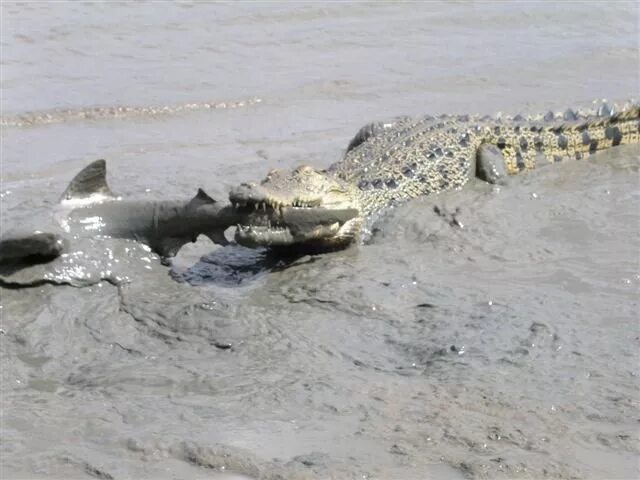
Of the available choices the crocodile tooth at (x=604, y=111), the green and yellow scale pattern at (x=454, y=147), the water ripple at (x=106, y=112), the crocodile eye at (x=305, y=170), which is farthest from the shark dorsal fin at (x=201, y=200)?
the water ripple at (x=106, y=112)

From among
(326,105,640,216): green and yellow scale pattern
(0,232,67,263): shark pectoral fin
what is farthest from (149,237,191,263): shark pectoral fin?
(326,105,640,216): green and yellow scale pattern

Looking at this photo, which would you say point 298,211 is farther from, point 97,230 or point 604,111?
point 604,111

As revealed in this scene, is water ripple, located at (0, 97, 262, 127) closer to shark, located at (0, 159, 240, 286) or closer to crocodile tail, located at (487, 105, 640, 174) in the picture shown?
crocodile tail, located at (487, 105, 640, 174)

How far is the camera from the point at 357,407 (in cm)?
385

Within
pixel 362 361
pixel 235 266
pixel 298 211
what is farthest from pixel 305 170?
pixel 362 361

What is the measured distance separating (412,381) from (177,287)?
1.64m

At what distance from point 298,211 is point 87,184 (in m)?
1.09

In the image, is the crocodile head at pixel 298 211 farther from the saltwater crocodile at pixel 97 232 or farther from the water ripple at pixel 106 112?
the water ripple at pixel 106 112

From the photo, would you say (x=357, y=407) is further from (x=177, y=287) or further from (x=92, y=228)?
(x=92, y=228)

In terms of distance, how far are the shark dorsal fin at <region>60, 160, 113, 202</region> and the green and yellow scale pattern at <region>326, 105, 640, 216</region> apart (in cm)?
155

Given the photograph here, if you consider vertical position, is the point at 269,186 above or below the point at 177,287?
above

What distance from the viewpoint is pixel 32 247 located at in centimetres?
516

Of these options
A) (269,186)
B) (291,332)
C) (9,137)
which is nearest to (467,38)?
(9,137)

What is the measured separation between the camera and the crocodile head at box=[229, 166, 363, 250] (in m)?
5.30
